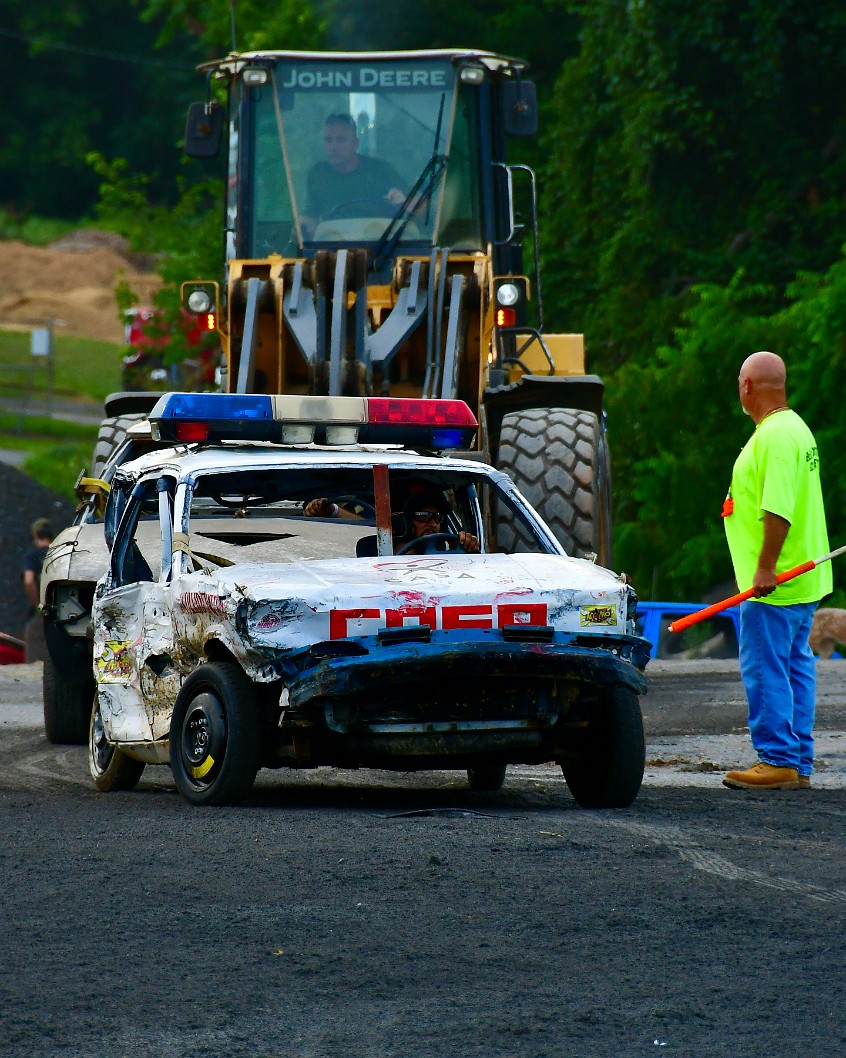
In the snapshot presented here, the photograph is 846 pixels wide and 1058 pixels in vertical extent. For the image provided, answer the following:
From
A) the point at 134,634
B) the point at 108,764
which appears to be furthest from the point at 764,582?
the point at 108,764

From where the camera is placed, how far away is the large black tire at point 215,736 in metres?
7.41

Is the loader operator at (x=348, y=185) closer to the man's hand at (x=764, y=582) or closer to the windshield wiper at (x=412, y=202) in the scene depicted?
the windshield wiper at (x=412, y=202)

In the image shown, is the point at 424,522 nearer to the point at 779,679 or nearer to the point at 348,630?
the point at 779,679

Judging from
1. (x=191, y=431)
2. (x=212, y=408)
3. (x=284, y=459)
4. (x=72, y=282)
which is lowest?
(x=284, y=459)

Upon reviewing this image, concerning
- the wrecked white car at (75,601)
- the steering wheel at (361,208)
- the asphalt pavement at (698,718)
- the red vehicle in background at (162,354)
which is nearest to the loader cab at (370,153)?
the steering wheel at (361,208)

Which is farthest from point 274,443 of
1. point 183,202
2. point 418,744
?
point 183,202

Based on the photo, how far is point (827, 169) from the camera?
2842cm

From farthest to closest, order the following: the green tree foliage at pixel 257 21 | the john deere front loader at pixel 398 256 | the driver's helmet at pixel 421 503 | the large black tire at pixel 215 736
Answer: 1. the green tree foliage at pixel 257 21
2. the john deere front loader at pixel 398 256
3. the driver's helmet at pixel 421 503
4. the large black tire at pixel 215 736

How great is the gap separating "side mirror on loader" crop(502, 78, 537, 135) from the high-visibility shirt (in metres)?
5.35

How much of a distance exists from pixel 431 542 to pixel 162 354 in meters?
22.5

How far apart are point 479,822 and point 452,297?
18.3 feet

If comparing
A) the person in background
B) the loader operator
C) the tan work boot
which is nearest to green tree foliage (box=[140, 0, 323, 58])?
the person in background

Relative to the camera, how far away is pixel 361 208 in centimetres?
1296

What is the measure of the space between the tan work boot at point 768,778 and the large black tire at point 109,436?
5.64m
